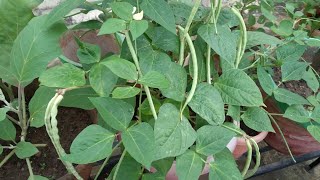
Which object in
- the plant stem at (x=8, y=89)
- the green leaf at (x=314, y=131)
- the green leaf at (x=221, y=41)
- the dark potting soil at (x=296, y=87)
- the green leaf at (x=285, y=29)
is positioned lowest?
the dark potting soil at (x=296, y=87)

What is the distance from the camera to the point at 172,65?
0.57 metres

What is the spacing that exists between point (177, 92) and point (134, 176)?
159 mm

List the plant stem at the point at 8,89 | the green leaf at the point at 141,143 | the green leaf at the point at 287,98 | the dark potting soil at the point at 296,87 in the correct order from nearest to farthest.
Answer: the green leaf at the point at 141,143
the green leaf at the point at 287,98
the plant stem at the point at 8,89
the dark potting soil at the point at 296,87

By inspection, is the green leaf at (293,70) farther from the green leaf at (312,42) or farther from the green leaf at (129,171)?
the green leaf at (129,171)

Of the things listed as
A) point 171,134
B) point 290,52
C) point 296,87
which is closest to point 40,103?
point 171,134

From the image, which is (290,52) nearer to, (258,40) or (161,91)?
(258,40)

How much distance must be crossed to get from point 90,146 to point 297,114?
406 millimetres

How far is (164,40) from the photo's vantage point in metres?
0.59

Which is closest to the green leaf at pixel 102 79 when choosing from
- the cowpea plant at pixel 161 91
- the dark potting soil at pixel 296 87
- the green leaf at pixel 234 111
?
the cowpea plant at pixel 161 91

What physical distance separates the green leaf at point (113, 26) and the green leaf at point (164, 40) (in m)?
0.08

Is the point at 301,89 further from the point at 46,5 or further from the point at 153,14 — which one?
the point at 46,5

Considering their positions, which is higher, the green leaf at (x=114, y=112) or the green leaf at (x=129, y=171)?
the green leaf at (x=114, y=112)

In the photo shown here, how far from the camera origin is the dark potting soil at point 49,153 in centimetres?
79

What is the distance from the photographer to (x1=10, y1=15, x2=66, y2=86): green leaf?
0.61 metres
